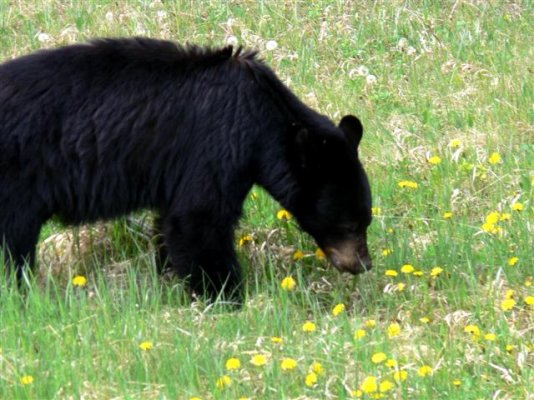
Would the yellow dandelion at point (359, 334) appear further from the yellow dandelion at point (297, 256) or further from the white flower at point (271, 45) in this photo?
the white flower at point (271, 45)

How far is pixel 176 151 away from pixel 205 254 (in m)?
0.57

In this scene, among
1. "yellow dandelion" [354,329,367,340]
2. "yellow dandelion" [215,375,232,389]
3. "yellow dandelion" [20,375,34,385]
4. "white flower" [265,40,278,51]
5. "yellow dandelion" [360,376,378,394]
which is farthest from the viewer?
"white flower" [265,40,278,51]

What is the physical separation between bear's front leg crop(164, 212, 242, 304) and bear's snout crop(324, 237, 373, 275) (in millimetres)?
536

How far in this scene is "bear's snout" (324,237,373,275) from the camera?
6.65 metres

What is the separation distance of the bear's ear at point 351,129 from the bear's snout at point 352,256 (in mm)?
525

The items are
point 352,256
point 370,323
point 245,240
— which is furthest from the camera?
point 245,240

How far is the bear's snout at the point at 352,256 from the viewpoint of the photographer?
262 inches

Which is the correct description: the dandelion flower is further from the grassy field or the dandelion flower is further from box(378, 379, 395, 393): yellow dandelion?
box(378, 379, 395, 393): yellow dandelion

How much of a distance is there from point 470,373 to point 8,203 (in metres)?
2.51

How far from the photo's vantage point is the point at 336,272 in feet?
22.7

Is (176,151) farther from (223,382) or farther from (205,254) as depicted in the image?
(223,382)

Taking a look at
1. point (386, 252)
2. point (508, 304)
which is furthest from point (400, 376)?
point (386, 252)

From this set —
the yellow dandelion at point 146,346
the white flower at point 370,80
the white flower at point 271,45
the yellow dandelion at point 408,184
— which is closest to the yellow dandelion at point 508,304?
the yellow dandelion at point 146,346

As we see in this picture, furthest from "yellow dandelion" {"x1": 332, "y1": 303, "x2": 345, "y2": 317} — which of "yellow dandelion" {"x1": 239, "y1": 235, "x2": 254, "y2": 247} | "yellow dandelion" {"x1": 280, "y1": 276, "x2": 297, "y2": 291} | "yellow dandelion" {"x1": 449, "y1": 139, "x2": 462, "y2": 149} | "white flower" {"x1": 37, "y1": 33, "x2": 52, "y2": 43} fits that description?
"white flower" {"x1": 37, "y1": 33, "x2": 52, "y2": 43}
